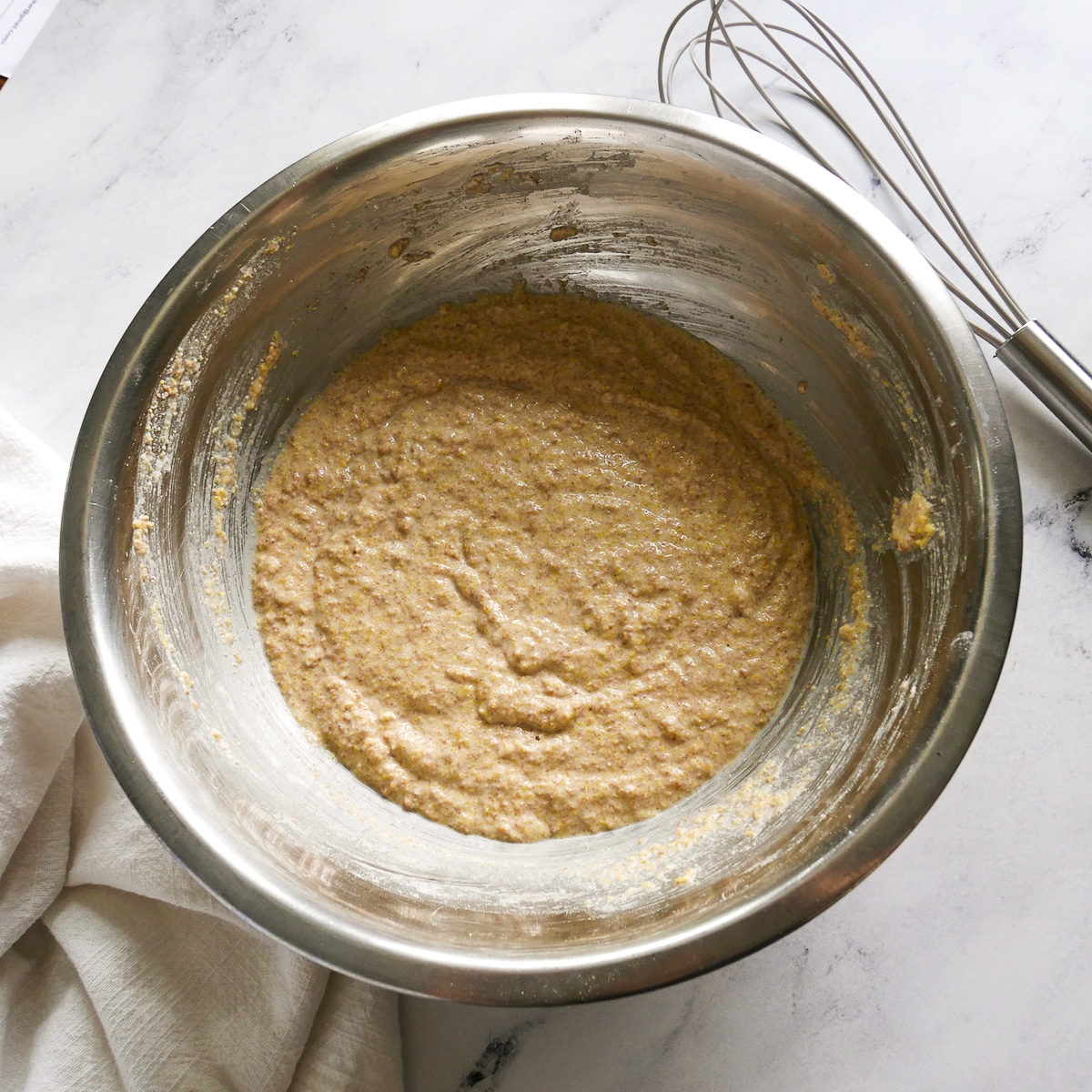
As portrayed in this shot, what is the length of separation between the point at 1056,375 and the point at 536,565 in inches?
44.9

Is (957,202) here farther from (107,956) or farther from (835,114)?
(107,956)

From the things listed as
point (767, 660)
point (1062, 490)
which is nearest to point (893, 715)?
point (767, 660)

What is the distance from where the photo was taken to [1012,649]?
76.9 inches

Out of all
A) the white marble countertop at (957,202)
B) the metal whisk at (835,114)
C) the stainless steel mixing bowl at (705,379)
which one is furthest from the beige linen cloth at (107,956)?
the metal whisk at (835,114)

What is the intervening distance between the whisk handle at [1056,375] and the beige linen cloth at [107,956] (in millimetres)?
1826

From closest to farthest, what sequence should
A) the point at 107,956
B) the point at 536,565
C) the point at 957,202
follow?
the point at 107,956 → the point at 536,565 → the point at 957,202

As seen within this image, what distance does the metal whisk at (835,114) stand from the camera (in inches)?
76.7

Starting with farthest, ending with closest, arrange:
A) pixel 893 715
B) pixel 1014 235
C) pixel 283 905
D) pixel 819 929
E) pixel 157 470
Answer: pixel 1014 235 → pixel 819 929 → pixel 157 470 → pixel 893 715 → pixel 283 905

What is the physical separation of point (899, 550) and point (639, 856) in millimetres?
781

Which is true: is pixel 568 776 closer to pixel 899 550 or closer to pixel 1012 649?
pixel 899 550

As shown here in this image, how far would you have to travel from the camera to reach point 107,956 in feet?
5.98

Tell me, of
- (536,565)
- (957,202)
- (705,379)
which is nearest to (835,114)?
(957,202)

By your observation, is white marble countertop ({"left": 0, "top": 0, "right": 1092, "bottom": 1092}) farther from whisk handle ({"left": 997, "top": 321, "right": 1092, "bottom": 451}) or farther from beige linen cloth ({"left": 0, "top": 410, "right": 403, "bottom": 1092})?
beige linen cloth ({"left": 0, "top": 410, "right": 403, "bottom": 1092})

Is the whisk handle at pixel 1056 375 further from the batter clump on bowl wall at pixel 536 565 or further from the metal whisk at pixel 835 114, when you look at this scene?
the batter clump on bowl wall at pixel 536 565
